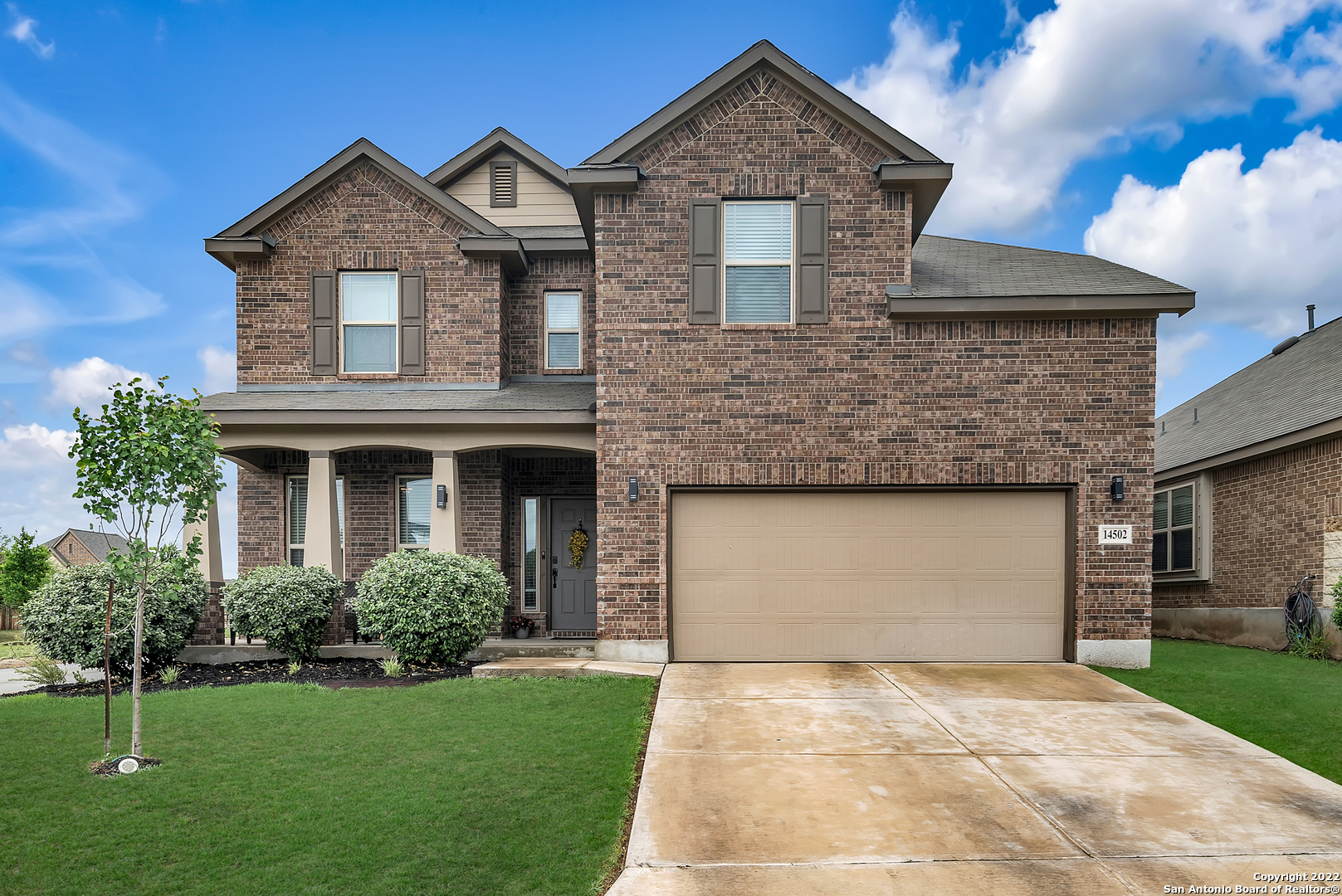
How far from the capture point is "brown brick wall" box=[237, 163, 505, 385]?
13180 millimetres

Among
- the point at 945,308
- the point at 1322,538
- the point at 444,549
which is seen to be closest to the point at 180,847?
the point at 444,549

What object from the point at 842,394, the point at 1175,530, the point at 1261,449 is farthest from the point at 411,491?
the point at 1175,530

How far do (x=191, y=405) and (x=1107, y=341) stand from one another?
10083 mm

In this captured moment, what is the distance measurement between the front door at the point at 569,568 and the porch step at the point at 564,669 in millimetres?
3317

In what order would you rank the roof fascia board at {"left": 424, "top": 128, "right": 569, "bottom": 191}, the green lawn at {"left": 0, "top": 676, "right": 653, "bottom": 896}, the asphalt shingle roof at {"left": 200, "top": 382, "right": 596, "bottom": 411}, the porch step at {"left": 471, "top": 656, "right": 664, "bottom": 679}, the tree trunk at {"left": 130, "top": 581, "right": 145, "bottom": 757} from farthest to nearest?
the roof fascia board at {"left": 424, "top": 128, "right": 569, "bottom": 191} < the asphalt shingle roof at {"left": 200, "top": 382, "right": 596, "bottom": 411} < the porch step at {"left": 471, "top": 656, "right": 664, "bottom": 679} < the tree trunk at {"left": 130, "top": 581, "right": 145, "bottom": 757} < the green lawn at {"left": 0, "top": 676, "right": 653, "bottom": 896}

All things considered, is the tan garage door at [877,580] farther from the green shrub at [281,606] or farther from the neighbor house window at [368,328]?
the neighbor house window at [368,328]

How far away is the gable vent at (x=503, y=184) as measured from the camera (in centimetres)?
1555

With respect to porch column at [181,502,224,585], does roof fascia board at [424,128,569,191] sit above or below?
above

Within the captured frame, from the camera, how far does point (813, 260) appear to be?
10.7 meters

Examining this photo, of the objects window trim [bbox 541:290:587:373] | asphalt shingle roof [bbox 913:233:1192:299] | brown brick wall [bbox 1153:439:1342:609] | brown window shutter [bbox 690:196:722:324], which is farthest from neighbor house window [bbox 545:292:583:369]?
brown brick wall [bbox 1153:439:1342:609]

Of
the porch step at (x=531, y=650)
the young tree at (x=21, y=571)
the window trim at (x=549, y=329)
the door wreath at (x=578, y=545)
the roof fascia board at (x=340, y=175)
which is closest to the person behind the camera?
the porch step at (x=531, y=650)

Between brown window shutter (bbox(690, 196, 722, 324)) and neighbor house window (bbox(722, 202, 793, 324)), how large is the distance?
124 millimetres

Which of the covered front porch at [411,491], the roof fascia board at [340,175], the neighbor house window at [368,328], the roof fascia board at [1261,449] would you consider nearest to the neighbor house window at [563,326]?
the covered front porch at [411,491]

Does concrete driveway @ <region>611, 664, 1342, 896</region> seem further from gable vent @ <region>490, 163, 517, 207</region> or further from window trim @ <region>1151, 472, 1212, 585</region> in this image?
gable vent @ <region>490, 163, 517, 207</region>
